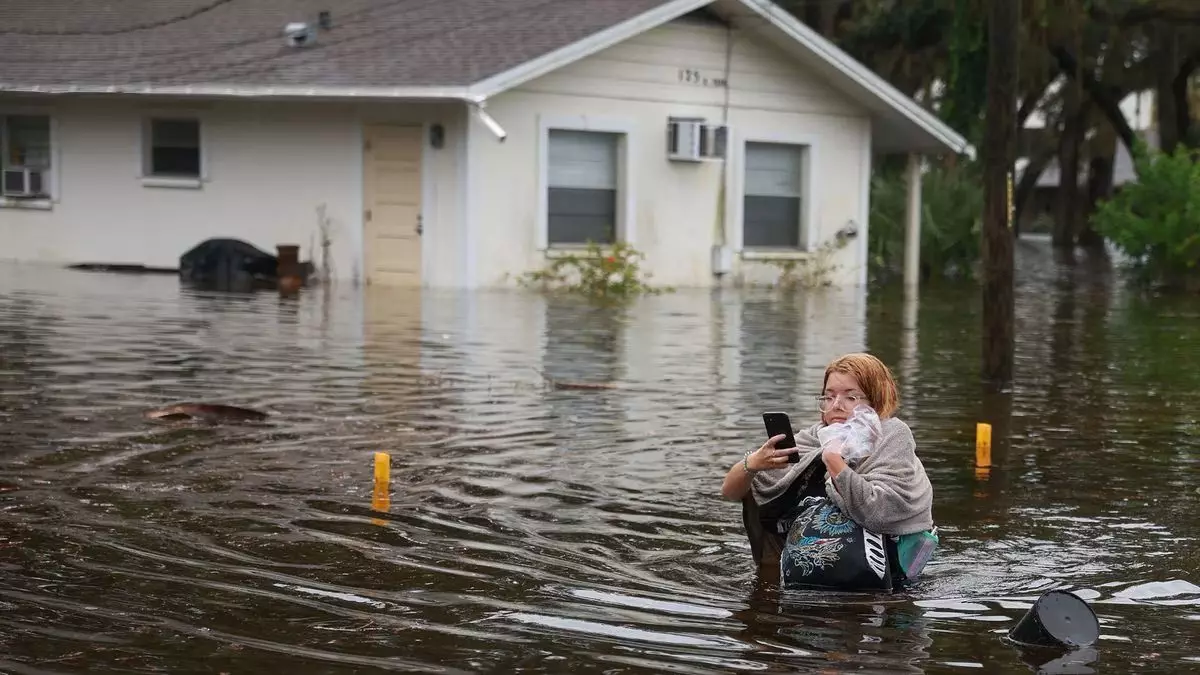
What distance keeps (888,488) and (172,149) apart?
73.6ft

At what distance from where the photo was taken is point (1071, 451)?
11.1m

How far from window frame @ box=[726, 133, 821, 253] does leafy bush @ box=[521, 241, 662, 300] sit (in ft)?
9.28

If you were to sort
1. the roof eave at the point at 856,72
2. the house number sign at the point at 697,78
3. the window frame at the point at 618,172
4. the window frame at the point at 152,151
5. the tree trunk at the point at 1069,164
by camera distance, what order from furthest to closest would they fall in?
the tree trunk at the point at 1069,164 → the window frame at the point at 152,151 → the house number sign at the point at 697,78 → the roof eave at the point at 856,72 → the window frame at the point at 618,172

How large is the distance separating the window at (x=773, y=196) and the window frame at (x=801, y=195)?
43 mm

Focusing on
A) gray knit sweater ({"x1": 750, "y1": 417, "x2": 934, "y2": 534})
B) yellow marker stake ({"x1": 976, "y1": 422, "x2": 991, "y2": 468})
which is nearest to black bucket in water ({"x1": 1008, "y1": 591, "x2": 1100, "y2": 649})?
gray knit sweater ({"x1": 750, "y1": 417, "x2": 934, "y2": 534})

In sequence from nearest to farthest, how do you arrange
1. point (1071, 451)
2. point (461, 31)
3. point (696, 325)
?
1. point (1071, 451)
2. point (696, 325)
3. point (461, 31)

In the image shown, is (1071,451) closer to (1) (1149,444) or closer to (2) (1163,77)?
(1) (1149,444)

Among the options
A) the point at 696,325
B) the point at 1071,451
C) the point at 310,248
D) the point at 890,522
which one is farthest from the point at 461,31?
the point at 890,522

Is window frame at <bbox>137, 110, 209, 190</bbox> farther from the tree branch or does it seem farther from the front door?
the tree branch

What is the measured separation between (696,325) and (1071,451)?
369 inches

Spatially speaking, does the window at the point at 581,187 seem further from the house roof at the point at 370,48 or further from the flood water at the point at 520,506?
the flood water at the point at 520,506

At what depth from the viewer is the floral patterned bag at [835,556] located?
22.7 ft

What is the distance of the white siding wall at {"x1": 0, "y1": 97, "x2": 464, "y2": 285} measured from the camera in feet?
81.0

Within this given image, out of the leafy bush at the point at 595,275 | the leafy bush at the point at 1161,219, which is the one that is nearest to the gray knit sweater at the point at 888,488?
the leafy bush at the point at 595,275
